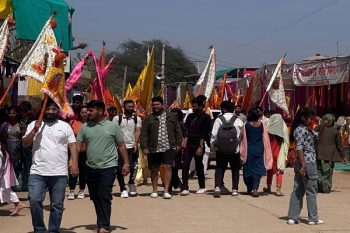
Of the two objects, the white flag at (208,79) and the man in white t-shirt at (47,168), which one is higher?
the white flag at (208,79)

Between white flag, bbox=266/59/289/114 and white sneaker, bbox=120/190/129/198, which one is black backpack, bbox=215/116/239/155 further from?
white flag, bbox=266/59/289/114

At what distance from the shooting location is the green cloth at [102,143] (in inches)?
292

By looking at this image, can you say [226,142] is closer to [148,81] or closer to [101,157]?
[148,81]

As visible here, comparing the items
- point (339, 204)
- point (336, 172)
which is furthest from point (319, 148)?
→ point (336, 172)

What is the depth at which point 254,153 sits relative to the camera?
11109 millimetres

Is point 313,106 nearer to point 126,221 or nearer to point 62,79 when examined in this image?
point 126,221

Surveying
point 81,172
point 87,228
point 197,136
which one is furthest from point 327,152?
point 87,228

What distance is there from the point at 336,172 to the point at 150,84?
706cm

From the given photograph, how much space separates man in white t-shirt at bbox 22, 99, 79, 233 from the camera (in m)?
6.58

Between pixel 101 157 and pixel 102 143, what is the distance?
0.58 ft

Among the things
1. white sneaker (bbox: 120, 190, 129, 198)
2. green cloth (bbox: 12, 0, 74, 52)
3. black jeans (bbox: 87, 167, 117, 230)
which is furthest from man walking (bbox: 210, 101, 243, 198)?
black jeans (bbox: 87, 167, 117, 230)

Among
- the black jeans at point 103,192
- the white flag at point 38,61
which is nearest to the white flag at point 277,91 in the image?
the black jeans at point 103,192

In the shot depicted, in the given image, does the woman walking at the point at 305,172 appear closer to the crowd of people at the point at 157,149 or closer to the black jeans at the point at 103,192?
the crowd of people at the point at 157,149

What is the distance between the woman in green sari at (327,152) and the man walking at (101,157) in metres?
5.58
